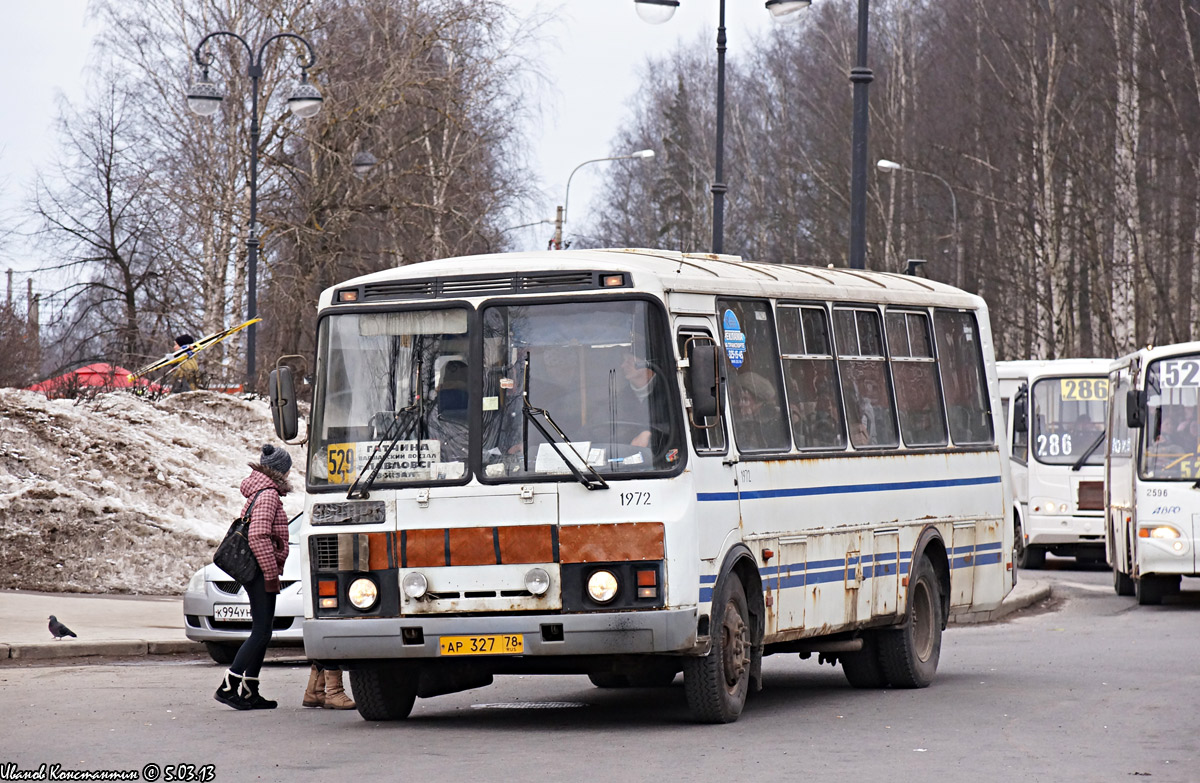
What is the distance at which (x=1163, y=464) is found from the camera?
2269 cm

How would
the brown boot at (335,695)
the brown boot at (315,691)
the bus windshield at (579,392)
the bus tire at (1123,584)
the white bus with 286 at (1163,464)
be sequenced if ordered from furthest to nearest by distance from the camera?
the bus tire at (1123,584) → the white bus with 286 at (1163,464) → the brown boot at (315,691) → the brown boot at (335,695) → the bus windshield at (579,392)

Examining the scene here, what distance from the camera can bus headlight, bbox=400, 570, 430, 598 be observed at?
11.3m

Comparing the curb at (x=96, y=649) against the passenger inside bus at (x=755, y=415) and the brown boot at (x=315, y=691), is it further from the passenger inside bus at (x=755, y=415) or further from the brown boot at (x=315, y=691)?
the passenger inside bus at (x=755, y=415)

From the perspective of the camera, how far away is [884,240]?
60219mm

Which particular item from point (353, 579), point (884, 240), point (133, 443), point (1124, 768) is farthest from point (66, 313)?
point (1124, 768)

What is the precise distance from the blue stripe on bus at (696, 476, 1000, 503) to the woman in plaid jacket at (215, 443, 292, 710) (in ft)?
9.90

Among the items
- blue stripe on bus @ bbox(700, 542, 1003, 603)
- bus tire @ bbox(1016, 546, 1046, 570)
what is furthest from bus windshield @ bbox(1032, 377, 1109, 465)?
blue stripe on bus @ bbox(700, 542, 1003, 603)

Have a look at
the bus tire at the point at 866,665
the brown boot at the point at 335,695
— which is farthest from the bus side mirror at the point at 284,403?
the bus tire at the point at 866,665

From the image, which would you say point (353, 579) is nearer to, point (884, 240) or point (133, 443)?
point (133, 443)

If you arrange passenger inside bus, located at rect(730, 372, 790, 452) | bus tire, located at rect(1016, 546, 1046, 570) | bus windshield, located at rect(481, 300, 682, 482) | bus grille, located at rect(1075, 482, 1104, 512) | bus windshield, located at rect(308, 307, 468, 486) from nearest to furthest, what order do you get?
bus windshield, located at rect(481, 300, 682, 482)
bus windshield, located at rect(308, 307, 468, 486)
passenger inside bus, located at rect(730, 372, 790, 452)
bus grille, located at rect(1075, 482, 1104, 512)
bus tire, located at rect(1016, 546, 1046, 570)

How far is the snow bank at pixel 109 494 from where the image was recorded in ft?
76.9

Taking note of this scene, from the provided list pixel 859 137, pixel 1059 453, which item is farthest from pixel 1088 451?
pixel 859 137

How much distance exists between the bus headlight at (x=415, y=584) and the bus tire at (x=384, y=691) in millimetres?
943

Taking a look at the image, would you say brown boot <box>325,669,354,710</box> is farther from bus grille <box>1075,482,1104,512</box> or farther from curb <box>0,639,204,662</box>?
bus grille <box>1075,482,1104,512</box>
